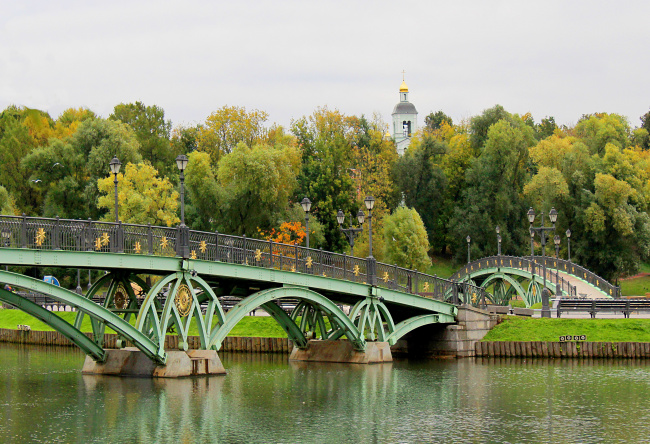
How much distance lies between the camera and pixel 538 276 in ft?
210

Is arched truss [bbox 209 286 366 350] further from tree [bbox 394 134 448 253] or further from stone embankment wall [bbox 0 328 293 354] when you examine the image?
tree [bbox 394 134 448 253]

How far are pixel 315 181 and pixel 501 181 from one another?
722 inches

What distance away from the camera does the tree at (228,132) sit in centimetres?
8712

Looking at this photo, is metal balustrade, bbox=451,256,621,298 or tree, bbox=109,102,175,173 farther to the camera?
tree, bbox=109,102,175,173

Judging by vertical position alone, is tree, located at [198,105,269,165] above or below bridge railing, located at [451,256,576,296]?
above

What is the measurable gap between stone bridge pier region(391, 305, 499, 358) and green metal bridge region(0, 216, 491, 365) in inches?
32.9

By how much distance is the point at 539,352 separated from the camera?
4450 cm

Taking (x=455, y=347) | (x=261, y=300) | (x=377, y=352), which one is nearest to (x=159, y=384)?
(x=261, y=300)

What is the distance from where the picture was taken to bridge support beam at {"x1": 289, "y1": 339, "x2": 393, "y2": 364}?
41438 mm

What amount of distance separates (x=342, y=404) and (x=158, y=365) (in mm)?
7567

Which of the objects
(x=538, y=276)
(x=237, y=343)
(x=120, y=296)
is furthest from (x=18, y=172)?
(x=120, y=296)

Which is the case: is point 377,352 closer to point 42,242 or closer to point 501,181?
point 42,242

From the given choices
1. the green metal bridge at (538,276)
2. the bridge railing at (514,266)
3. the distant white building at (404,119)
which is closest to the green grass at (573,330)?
the green metal bridge at (538,276)

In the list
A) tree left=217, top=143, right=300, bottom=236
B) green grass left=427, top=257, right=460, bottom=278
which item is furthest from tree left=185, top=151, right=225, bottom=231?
green grass left=427, top=257, right=460, bottom=278
